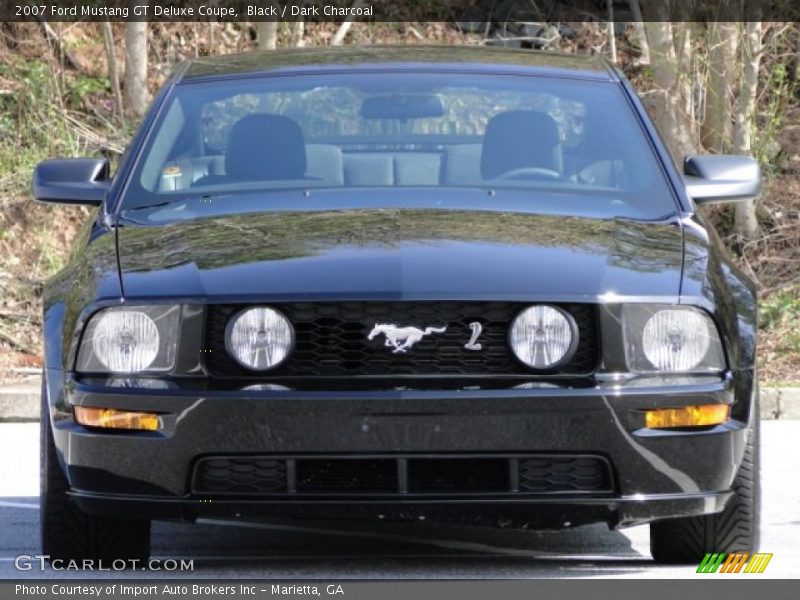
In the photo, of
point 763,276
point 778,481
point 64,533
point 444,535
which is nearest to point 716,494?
point 444,535

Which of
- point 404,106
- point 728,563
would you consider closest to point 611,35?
point 404,106

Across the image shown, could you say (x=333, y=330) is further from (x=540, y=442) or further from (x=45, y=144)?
(x=45, y=144)

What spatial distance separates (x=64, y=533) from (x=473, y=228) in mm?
1431

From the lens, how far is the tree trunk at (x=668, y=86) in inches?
523

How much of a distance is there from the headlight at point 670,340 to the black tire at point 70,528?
1.45 meters

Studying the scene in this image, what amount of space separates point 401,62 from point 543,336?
2036 mm

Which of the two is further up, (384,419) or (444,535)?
(384,419)

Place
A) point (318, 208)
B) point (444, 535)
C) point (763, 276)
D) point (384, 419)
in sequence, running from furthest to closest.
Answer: point (763, 276) → point (444, 535) → point (318, 208) → point (384, 419)

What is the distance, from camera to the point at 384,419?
4.43 m

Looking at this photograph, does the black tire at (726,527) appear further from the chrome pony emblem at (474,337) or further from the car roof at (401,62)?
the car roof at (401,62)

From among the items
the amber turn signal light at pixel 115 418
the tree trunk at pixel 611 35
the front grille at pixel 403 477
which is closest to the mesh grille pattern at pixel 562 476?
the front grille at pixel 403 477

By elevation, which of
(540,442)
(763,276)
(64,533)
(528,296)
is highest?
(528,296)

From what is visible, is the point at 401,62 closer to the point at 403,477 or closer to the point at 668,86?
the point at 403,477

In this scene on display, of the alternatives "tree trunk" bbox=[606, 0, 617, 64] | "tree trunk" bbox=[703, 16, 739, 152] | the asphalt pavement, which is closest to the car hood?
the asphalt pavement
